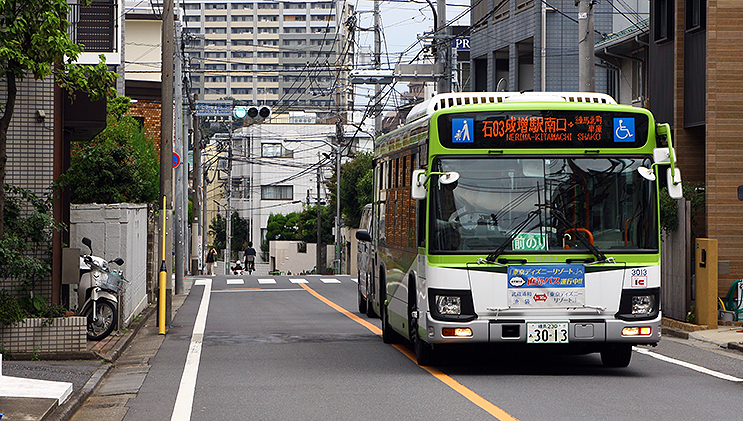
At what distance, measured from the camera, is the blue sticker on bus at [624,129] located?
426 inches

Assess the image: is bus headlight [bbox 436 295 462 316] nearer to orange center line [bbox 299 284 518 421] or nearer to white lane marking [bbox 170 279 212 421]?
orange center line [bbox 299 284 518 421]

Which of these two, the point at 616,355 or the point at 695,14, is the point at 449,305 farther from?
the point at 695,14

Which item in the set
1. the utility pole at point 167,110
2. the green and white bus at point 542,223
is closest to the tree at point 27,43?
the green and white bus at point 542,223

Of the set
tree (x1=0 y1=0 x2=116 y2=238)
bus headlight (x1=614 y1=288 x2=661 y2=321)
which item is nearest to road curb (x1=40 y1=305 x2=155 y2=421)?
tree (x1=0 y1=0 x2=116 y2=238)

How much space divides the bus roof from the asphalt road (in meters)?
3.17

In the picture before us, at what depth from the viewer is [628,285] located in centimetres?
1059

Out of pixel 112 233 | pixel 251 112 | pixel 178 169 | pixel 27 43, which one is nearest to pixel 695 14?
pixel 112 233

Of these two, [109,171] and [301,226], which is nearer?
[109,171]

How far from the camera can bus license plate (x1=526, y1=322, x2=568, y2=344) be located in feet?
34.3

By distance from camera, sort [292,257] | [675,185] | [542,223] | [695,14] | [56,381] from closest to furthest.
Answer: [56,381] → [675,185] → [542,223] → [695,14] → [292,257]

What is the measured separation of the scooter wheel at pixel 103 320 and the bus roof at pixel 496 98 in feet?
19.4

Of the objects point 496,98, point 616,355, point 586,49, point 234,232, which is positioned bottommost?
point 616,355

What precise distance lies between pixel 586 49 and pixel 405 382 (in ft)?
33.7

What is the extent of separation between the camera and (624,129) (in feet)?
35.6
